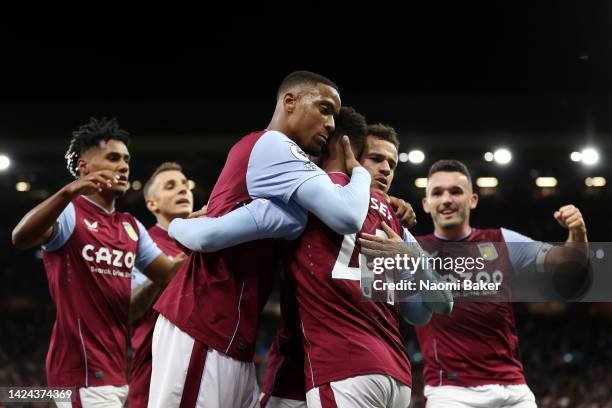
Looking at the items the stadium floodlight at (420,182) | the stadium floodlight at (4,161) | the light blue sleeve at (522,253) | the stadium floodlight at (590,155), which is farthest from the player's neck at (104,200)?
the stadium floodlight at (420,182)

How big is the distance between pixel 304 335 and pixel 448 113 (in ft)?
39.8

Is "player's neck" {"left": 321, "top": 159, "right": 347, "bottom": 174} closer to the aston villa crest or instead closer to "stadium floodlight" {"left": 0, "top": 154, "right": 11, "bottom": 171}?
the aston villa crest

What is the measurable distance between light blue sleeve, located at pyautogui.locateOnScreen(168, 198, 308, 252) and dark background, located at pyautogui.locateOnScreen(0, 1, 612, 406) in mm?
8656

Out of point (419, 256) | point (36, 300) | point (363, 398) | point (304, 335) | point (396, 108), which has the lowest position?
point (363, 398)

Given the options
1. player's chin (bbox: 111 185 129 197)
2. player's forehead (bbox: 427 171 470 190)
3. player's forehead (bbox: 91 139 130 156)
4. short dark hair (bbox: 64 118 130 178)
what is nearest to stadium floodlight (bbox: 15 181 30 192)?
short dark hair (bbox: 64 118 130 178)

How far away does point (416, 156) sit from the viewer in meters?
16.4

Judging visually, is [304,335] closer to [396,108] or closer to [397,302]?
[397,302]

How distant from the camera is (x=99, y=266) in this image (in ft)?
14.5

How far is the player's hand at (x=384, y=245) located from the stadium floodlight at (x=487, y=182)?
16486mm

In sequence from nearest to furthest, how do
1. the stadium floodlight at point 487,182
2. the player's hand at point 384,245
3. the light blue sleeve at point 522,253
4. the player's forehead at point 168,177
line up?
the player's hand at point 384,245, the light blue sleeve at point 522,253, the player's forehead at point 168,177, the stadium floodlight at point 487,182

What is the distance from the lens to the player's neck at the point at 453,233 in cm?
517

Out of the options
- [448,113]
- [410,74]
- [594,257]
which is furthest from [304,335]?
[448,113]

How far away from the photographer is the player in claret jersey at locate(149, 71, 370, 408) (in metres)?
2.97

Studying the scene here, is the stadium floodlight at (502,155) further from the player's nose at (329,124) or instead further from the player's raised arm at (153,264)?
the player's nose at (329,124)
